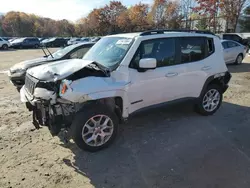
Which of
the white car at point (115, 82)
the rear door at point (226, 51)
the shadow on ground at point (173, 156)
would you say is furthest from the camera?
the rear door at point (226, 51)

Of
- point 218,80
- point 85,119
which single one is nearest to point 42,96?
point 85,119

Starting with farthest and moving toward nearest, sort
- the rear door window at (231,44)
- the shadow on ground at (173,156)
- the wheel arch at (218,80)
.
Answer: the rear door window at (231,44), the wheel arch at (218,80), the shadow on ground at (173,156)

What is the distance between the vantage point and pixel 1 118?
200 inches

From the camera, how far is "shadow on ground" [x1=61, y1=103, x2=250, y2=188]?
2.94 metres

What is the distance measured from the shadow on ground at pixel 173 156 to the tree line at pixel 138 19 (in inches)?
1516

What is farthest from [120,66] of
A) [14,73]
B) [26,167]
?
[14,73]

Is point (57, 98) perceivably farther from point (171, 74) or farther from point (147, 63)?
point (171, 74)

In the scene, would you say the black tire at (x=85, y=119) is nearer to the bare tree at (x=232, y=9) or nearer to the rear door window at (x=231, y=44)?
the rear door window at (x=231, y=44)

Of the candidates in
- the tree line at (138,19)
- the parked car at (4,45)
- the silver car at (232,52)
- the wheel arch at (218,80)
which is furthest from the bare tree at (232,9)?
the wheel arch at (218,80)

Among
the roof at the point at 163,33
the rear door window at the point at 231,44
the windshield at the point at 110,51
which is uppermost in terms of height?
the roof at the point at 163,33

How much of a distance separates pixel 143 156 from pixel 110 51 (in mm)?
1977

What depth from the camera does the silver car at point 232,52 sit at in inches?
486

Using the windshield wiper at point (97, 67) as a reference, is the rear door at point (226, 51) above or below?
below

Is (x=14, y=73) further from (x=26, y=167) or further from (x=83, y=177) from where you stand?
(x=83, y=177)
